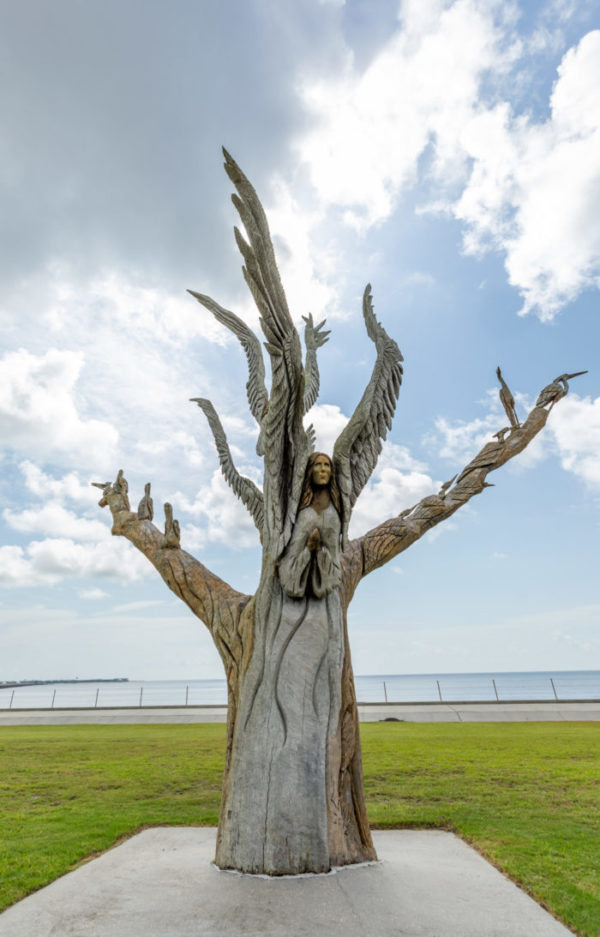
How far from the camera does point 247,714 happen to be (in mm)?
5648

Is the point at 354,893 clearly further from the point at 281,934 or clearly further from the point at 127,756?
the point at 127,756

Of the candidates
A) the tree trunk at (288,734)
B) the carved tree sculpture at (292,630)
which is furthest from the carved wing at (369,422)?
the tree trunk at (288,734)

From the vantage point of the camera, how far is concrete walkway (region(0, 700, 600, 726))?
18.9 meters

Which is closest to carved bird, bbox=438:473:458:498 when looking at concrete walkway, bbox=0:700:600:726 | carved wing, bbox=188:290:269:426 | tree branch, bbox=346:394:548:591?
tree branch, bbox=346:394:548:591

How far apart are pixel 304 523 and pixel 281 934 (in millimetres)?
3187

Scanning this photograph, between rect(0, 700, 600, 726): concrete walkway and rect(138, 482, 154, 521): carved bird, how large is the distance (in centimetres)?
1398

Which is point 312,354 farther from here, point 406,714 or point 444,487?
point 406,714


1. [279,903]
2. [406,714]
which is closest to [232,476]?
[279,903]

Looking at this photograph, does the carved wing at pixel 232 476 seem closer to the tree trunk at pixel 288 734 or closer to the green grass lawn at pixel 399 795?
the tree trunk at pixel 288 734

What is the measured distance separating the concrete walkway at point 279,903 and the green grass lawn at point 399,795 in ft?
1.28

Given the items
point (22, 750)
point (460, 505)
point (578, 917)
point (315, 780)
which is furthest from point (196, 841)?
point (22, 750)

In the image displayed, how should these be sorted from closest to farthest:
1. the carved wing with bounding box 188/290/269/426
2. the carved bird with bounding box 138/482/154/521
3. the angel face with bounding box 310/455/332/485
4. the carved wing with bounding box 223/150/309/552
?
the carved wing with bounding box 223/150/309/552, the angel face with bounding box 310/455/332/485, the carved wing with bounding box 188/290/269/426, the carved bird with bounding box 138/482/154/521

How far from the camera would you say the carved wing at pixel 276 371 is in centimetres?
470

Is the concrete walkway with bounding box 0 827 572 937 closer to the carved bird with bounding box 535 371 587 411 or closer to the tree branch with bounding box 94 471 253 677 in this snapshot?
the tree branch with bounding box 94 471 253 677
